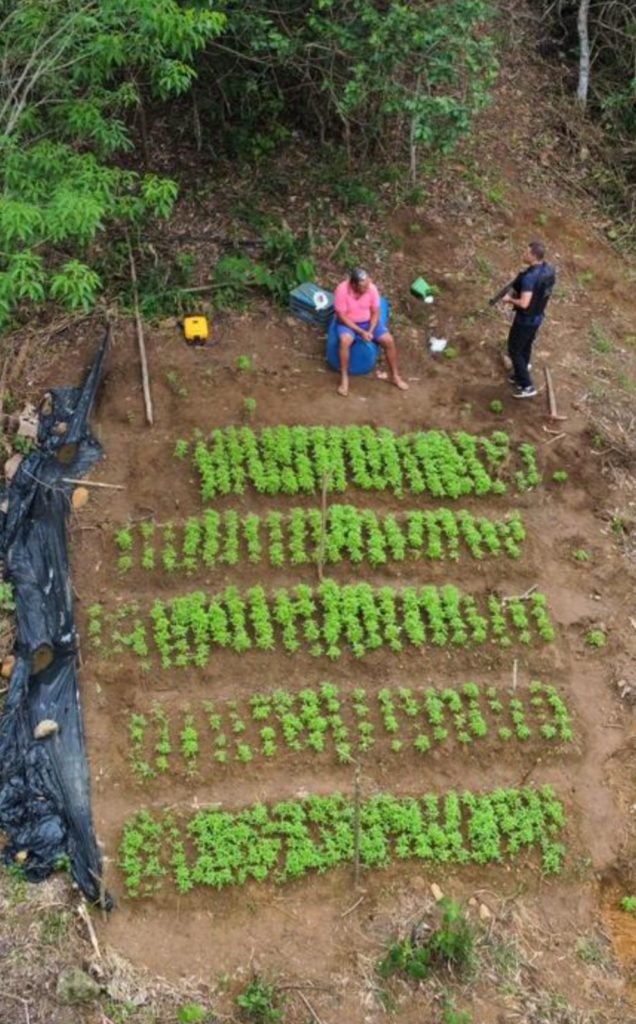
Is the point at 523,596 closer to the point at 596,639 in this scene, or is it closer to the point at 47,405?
the point at 596,639

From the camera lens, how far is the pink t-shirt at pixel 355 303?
24.9ft

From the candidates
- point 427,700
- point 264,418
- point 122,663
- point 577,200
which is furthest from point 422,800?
point 577,200

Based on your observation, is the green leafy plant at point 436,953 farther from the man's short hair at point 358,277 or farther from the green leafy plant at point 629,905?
the man's short hair at point 358,277

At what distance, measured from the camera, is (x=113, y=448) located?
7508mm

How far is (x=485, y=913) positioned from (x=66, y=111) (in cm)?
622

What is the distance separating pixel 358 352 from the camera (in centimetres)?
799

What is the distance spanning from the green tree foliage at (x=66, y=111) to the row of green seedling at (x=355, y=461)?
174 centimetres

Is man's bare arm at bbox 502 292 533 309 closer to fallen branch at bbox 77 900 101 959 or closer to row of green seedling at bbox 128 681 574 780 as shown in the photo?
row of green seedling at bbox 128 681 574 780

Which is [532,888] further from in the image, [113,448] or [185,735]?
[113,448]

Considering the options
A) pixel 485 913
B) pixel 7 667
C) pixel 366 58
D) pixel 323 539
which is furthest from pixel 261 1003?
pixel 366 58

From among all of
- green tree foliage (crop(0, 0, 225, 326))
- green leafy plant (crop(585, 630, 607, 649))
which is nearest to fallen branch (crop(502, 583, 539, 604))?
green leafy plant (crop(585, 630, 607, 649))

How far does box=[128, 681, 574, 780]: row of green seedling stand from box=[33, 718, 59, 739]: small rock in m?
0.49

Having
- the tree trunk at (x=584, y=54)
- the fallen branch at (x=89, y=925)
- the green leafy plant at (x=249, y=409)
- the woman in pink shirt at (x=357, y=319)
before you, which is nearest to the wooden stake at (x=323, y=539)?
the green leafy plant at (x=249, y=409)

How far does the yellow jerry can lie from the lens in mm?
8266
